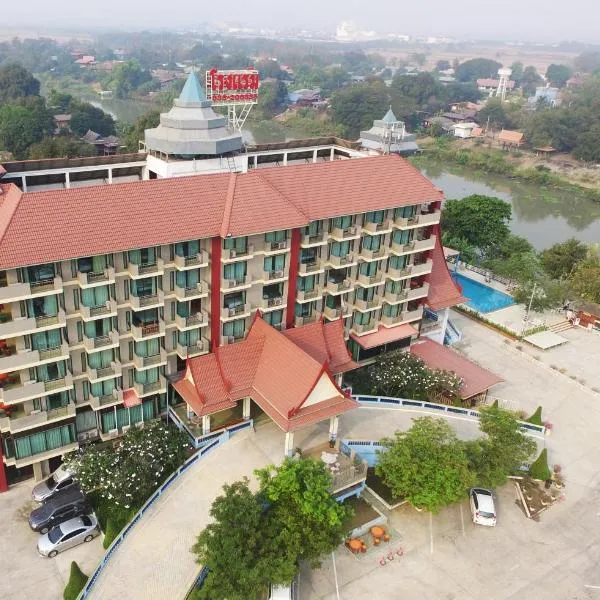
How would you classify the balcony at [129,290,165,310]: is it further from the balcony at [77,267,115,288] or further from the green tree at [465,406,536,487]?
the green tree at [465,406,536,487]

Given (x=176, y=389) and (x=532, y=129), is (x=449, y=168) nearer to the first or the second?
(x=532, y=129)

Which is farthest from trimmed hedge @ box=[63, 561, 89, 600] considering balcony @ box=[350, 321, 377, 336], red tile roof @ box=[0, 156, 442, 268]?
balcony @ box=[350, 321, 377, 336]

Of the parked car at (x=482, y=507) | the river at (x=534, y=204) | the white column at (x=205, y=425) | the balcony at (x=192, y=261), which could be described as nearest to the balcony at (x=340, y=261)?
the balcony at (x=192, y=261)

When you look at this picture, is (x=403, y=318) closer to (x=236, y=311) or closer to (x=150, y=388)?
(x=236, y=311)

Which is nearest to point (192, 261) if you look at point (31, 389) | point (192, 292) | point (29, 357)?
point (192, 292)

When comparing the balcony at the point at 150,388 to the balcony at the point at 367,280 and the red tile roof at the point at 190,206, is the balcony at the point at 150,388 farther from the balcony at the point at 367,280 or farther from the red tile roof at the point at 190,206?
the balcony at the point at 367,280

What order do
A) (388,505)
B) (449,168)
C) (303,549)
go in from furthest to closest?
(449,168) < (388,505) < (303,549)

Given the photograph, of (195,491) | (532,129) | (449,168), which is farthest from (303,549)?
(532,129)
